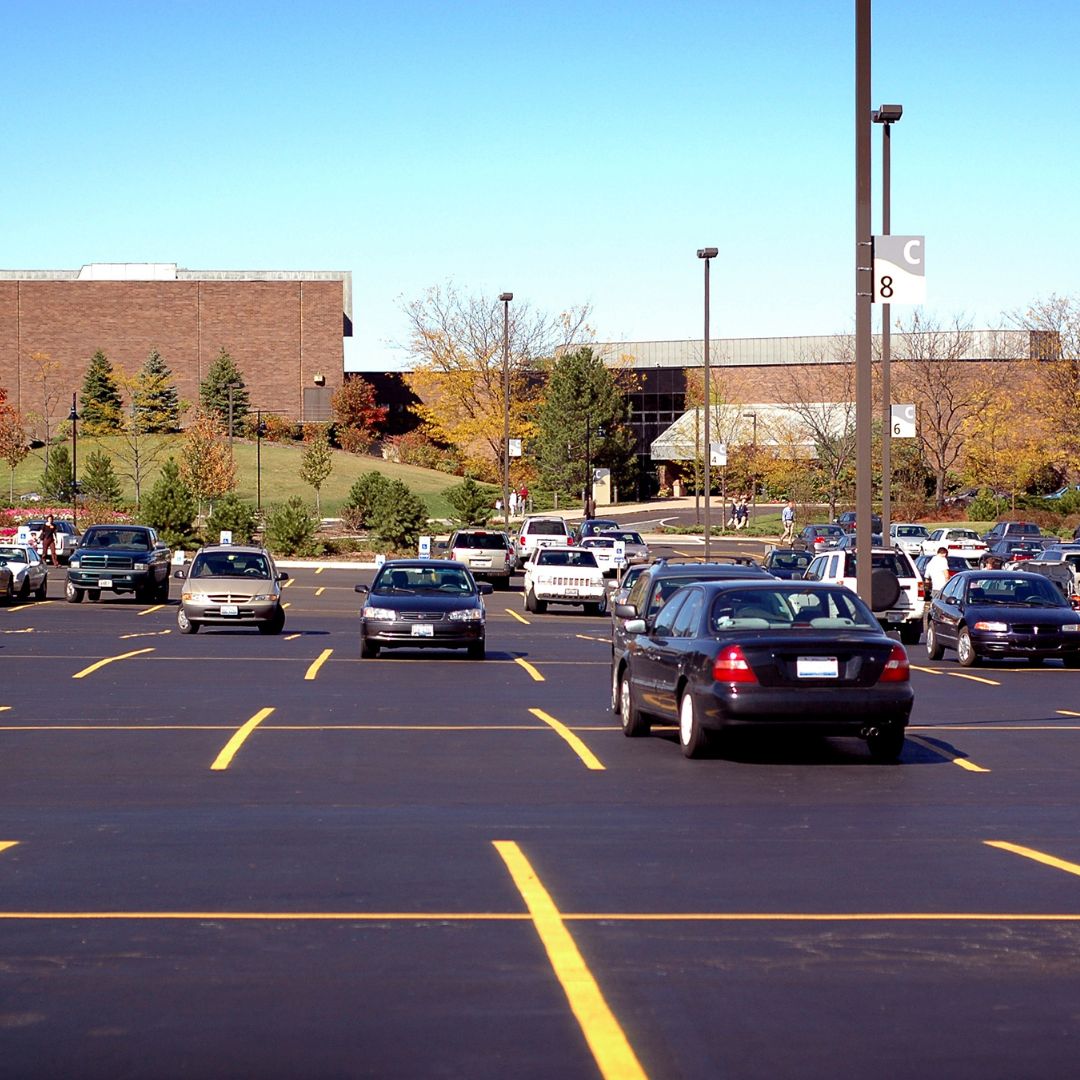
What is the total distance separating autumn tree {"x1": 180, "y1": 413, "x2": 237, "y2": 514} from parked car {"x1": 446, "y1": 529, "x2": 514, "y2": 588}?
89.7 feet

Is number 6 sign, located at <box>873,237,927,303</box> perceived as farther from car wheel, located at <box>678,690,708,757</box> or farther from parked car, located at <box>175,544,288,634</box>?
parked car, located at <box>175,544,288,634</box>

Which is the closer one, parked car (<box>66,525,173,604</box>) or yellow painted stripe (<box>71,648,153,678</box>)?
yellow painted stripe (<box>71,648,153,678</box>)

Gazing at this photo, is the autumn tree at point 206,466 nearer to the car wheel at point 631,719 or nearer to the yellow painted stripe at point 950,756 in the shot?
the car wheel at point 631,719

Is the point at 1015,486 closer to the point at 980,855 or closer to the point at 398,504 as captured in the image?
the point at 398,504

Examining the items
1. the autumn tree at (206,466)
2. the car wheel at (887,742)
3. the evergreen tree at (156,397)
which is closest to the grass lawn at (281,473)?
the evergreen tree at (156,397)

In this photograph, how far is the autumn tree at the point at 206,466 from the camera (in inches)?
3135

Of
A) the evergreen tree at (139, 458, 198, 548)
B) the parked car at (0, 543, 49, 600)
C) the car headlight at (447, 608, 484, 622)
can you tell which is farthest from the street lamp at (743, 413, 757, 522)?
the car headlight at (447, 608, 484, 622)

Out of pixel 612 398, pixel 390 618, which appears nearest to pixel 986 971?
pixel 390 618

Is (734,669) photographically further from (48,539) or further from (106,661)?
(48,539)

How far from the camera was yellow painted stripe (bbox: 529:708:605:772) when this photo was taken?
14.6 m

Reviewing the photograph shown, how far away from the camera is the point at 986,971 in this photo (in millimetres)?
7164

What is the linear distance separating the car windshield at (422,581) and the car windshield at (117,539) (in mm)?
17843

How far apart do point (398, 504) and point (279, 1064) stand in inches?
2337

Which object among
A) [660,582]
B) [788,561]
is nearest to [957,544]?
[788,561]
